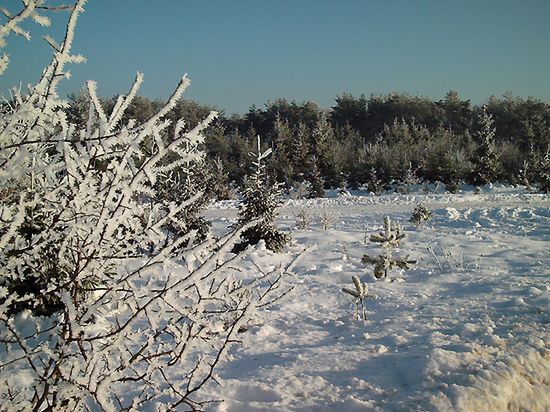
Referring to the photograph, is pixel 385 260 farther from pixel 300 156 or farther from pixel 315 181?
pixel 300 156

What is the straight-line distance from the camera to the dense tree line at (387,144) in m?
19.0

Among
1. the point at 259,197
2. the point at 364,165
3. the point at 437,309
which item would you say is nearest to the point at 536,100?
the point at 364,165

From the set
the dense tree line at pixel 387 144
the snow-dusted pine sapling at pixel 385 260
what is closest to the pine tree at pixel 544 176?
the dense tree line at pixel 387 144

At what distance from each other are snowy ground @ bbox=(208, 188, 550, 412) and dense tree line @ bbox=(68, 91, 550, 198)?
34.6 ft

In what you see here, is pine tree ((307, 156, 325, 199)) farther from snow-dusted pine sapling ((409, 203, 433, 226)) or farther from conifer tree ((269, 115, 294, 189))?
snow-dusted pine sapling ((409, 203, 433, 226))

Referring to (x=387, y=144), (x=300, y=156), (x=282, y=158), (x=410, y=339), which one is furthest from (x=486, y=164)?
(x=410, y=339)

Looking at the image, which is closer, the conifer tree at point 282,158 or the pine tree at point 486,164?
the pine tree at point 486,164

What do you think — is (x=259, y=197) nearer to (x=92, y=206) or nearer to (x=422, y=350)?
(x=422, y=350)

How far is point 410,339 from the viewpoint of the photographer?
3.60 m

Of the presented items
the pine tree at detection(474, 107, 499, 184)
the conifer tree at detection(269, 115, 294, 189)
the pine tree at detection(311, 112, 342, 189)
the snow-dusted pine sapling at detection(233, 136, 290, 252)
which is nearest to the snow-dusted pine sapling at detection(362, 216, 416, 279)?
the snow-dusted pine sapling at detection(233, 136, 290, 252)

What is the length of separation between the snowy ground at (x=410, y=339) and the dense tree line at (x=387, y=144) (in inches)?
415

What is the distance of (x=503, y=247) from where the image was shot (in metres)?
7.44

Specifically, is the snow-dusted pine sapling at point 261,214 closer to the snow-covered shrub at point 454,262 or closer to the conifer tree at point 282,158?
the snow-covered shrub at point 454,262

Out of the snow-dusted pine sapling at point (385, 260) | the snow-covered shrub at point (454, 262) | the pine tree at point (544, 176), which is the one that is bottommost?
the snow-covered shrub at point (454, 262)
